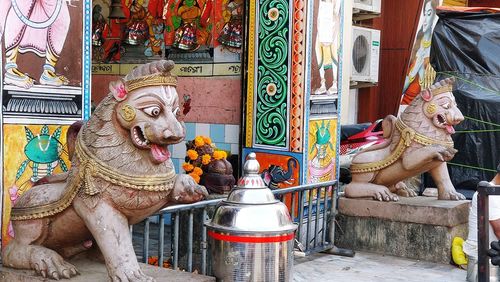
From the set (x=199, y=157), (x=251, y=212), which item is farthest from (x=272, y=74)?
(x=251, y=212)

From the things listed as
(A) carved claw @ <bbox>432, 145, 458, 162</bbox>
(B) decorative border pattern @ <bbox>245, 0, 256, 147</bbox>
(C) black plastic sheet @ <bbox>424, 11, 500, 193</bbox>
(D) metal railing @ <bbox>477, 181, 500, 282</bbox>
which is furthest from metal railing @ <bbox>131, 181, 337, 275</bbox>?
(D) metal railing @ <bbox>477, 181, 500, 282</bbox>

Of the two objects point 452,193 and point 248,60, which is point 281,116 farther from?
point 452,193

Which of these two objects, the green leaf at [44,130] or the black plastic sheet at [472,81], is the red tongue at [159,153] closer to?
the green leaf at [44,130]

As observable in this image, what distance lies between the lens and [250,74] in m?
7.71

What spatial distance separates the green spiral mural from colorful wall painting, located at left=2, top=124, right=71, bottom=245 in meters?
3.20

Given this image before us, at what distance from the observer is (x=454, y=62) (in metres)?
10.1

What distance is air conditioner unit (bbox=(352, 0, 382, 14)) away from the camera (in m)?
12.2

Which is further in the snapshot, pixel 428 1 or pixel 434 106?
pixel 428 1

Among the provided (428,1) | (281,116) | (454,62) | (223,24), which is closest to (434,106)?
(281,116)

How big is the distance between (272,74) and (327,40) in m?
0.72

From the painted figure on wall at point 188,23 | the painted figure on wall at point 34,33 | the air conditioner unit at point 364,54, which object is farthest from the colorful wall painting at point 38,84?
the air conditioner unit at point 364,54

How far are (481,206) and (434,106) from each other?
3.94 metres

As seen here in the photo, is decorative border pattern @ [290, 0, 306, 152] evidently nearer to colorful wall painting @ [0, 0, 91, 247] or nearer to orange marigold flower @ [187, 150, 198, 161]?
orange marigold flower @ [187, 150, 198, 161]

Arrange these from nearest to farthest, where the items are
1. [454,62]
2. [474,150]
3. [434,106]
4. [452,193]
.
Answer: [434,106] → [452,193] → [474,150] → [454,62]
